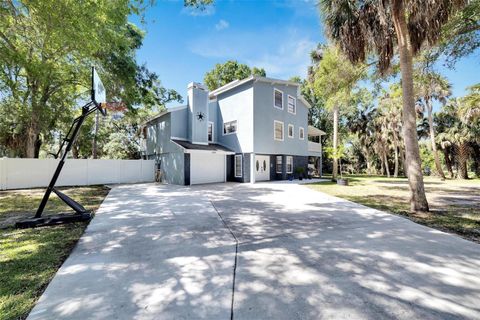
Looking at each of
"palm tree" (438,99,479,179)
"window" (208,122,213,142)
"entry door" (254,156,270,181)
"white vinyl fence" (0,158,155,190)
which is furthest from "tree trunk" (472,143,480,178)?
"white vinyl fence" (0,158,155,190)

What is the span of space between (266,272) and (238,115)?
1623cm

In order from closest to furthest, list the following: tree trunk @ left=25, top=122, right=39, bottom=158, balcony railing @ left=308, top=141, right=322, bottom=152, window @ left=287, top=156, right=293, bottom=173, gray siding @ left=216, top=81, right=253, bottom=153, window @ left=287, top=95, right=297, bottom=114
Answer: tree trunk @ left=25, top=122, right=39, bottom=158 → gray siding @ left=216, top=81, right=253, bottom=153 → window @ left=287, top=95, right=297, bottom=114 → window @ left=287, top=156, right=293, bottom=173 → balcony railing @ left=308, top=141, right=322, bottom=152

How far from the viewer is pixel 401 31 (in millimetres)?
7453

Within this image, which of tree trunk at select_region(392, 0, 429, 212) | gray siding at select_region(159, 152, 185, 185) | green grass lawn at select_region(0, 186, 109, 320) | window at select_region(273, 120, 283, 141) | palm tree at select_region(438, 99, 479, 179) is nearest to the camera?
green grass lawn at select_region(0, 186, 109, 320)

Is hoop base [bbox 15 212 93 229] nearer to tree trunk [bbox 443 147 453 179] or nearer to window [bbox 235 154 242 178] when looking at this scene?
window [bbox 235 154 242 178]

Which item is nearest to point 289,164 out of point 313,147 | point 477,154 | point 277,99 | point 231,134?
point 313,147

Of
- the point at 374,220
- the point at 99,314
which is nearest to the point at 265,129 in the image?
the point at 374,220

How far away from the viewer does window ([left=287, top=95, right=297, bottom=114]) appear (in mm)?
20797

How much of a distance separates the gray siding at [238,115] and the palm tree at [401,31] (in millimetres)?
9873

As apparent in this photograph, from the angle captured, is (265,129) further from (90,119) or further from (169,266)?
(90,119)

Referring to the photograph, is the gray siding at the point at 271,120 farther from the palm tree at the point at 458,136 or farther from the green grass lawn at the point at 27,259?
the palm tree at the point at 458,136

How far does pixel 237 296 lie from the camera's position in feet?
9.62

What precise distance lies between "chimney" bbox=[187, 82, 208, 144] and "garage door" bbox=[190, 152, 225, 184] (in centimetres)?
161

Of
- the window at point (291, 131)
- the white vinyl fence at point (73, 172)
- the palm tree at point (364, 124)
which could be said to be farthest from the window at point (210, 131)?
the palm tree at point (364, 124)
